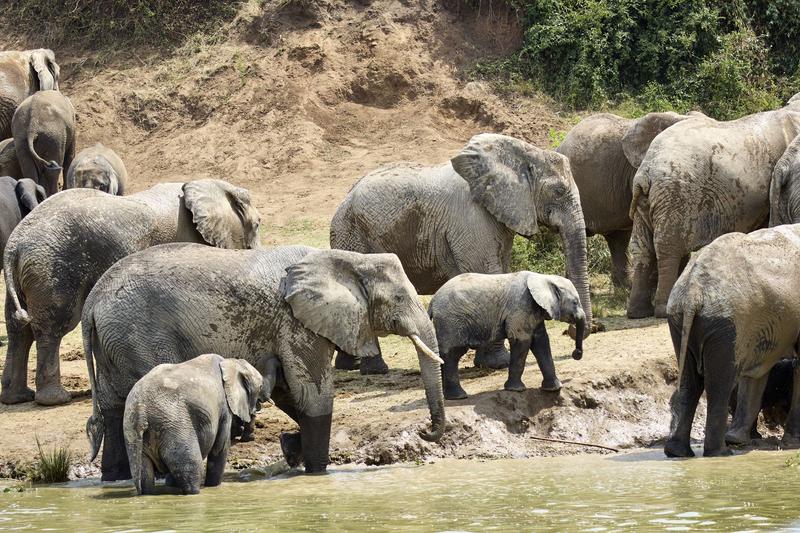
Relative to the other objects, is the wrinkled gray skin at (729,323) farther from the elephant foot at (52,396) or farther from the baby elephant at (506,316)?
the elephant foot at (52,396)

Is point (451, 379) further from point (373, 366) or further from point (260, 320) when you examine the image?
point (260, 320)

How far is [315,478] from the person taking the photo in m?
10.8

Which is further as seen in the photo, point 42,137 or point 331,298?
point 42,137

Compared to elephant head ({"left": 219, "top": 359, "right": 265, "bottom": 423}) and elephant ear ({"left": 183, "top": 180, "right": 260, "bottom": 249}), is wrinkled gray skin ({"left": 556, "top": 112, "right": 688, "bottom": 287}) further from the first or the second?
elephant head ({"left": 219, "top": 359, "right": 265, "bottom": 423})

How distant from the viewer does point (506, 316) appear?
12.5 m

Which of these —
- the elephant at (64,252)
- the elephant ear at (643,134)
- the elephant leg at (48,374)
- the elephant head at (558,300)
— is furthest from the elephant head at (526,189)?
the elephant leg at (48,374)

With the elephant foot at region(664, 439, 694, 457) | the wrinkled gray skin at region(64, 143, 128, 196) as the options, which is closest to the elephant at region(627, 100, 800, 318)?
the elephant foot at region(664, 439, 694, 457)

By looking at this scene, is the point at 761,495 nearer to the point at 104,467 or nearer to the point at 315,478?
the point at 315,478

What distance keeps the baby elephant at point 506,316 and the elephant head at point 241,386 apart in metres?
2.24

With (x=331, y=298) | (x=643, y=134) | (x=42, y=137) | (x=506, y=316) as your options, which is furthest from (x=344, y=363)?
(x=42, y=137)

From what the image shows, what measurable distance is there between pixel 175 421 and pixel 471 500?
193 cm

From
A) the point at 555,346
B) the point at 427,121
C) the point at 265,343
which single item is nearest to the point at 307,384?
the point at 265,343

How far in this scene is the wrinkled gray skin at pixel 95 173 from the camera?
60.6 ft

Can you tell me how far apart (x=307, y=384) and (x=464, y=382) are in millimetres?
2583
